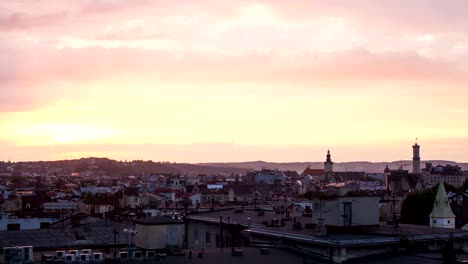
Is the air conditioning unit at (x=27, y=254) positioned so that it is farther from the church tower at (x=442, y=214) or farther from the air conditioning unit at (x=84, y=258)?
the church tower at (x=442, y=214)

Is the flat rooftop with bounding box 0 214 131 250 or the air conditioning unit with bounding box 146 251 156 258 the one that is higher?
the air conditioning unit with bounding box 146 251 156 258

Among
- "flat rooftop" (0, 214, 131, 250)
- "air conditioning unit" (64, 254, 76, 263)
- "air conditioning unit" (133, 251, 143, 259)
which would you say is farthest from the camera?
"flat rooftop" (0, 214, 131, 250)

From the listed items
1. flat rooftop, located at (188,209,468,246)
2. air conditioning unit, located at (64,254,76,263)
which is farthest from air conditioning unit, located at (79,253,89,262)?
flat rooftop, located at (188,209,468,246)

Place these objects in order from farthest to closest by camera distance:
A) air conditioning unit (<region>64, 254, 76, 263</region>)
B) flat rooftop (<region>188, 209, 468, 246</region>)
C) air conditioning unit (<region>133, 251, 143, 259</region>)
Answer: flat rooftop (<region>188, 209, 468, 246</region>) < air conditioning unit (<region>133, 251, 143, 259</region>) < air conditioning unit (<region>64, 254, 76, 263</region>)

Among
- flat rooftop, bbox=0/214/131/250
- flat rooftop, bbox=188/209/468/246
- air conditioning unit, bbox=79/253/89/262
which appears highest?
flat rooftop, bbox=188/209/468/246

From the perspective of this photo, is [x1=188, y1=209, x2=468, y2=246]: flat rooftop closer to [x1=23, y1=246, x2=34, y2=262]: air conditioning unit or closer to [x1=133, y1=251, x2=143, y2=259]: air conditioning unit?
[x1=133, y1=251, x2=143, y2=259]: air conditioning unit

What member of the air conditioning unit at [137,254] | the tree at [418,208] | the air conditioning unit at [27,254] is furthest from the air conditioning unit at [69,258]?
the tree at [418,208]

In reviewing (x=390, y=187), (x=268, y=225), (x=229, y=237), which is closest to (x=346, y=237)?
(x=268, y=225)

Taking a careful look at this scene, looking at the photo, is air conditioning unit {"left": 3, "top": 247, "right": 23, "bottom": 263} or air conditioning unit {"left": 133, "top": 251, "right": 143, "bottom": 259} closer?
air conditioning unit {"left": 3, "top": 247, "right": 23, "bottom": 263}


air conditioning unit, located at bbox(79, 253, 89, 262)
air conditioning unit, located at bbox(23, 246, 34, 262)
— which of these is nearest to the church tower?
air conditioning unit, located at bbox(79, 253, 89, 262)

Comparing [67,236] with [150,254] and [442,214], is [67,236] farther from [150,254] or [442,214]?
[442,214]

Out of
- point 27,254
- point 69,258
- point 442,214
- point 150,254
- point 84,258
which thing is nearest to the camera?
point 69,258

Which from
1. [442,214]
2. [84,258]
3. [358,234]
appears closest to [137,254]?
[84,258]

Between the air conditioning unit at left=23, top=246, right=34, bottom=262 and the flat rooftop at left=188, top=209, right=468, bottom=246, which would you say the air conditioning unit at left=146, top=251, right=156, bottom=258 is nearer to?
the air conditioning unit at left=23, top=246, right=34, bottom=262
